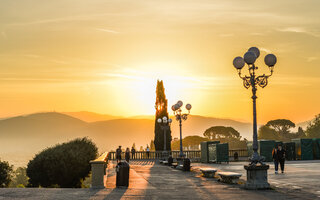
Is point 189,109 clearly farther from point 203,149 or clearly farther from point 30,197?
point 30,197

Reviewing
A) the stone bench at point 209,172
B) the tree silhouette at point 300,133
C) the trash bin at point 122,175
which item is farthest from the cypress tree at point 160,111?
the tree silhouette at point 300,133

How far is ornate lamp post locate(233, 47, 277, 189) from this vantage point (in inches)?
627

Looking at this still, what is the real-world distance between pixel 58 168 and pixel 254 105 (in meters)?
20.6

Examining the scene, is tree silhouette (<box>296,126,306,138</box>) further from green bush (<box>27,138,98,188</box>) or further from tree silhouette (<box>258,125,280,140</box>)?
green bush (<box>27,138,98,188</box>)

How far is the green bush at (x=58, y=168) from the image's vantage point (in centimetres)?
3238

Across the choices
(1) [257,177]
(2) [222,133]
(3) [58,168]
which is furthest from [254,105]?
(2) [222,133]

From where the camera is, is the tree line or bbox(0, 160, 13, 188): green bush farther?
the tree line

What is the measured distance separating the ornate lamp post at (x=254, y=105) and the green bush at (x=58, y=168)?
64.9ft

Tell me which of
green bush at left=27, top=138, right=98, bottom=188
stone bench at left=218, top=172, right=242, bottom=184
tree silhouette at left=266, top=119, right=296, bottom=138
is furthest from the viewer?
tree silhouette at left=266, top=119, right=296, bottom=138

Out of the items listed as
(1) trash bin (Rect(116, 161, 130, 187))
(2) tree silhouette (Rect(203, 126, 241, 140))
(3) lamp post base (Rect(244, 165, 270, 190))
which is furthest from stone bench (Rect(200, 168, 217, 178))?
(2) tree silhouette (Rect(203, 126, 241, 140))

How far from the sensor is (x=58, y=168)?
3244 centimetres

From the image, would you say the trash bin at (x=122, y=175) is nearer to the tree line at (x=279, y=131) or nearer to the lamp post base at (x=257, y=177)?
the lamp post base at (x=257, y=177)

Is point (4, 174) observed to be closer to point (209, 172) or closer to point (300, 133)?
point (209, 172)

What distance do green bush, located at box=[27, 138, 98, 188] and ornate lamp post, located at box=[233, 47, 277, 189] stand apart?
19.8 meters
